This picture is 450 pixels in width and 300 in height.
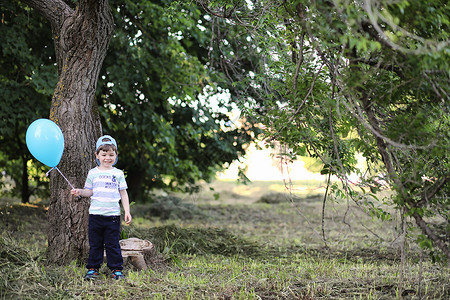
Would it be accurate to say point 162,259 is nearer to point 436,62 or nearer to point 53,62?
point 436,62

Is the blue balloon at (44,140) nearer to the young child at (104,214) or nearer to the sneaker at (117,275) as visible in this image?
the young child at (104,214)

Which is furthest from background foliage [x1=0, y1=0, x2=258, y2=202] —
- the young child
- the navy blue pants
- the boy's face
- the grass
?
the navy blue pants

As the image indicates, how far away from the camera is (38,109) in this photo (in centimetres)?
903

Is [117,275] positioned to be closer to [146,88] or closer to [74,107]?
[74,107]

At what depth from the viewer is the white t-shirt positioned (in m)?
5.05

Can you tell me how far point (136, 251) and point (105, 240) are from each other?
1.92 ft

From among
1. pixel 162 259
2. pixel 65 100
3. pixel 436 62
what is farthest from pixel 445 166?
pixel 65 100

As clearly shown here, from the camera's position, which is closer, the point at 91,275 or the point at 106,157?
the point at 91,275

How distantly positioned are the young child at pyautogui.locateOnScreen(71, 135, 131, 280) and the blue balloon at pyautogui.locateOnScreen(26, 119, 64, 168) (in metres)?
0.45

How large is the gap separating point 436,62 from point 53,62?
309 inches

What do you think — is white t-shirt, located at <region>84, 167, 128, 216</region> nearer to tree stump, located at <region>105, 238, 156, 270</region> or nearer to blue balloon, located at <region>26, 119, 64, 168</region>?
blue balloon, located at <region>26, 119, 64, 168</region>

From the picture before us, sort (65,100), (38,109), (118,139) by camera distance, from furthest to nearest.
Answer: (118,139), (38,109), (65,100)

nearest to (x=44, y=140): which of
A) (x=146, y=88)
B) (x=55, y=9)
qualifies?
(x=55, y=9)

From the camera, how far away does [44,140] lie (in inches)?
187
